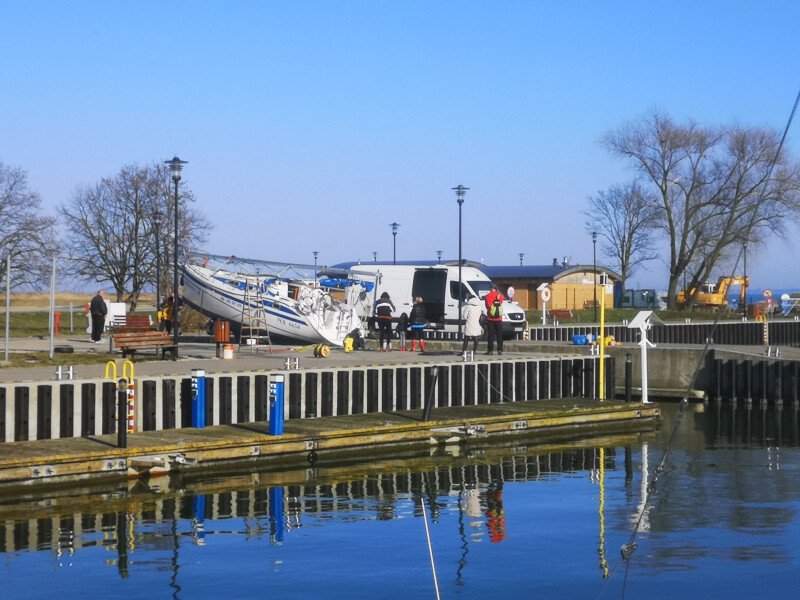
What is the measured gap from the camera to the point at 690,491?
2308 cm

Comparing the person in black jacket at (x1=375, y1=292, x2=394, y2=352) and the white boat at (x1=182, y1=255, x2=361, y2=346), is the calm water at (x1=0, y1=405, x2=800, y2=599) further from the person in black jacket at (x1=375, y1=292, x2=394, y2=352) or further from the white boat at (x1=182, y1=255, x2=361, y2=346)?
the white boat at (x1=182, y1=255, x2=361, y2=346)

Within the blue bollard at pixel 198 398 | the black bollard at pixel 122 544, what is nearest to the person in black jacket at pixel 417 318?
the blue bollard at pixel 198 398

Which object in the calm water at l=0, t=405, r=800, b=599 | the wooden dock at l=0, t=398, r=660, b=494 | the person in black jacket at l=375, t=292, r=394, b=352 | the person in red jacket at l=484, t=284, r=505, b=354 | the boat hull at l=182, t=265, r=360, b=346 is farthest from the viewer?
the boat hull at l=182, t=265, r=360, b=346

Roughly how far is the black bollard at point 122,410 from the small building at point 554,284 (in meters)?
64.7

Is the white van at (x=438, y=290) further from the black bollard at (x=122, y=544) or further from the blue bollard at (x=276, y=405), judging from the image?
the black bollard at (x=122, y=544)

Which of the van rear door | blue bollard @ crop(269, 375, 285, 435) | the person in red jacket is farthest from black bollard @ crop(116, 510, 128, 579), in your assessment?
the van rear door

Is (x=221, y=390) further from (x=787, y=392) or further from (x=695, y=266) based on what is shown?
(x=695, y=266)

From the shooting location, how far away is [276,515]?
20484mm

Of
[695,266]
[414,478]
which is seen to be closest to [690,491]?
[414,478]

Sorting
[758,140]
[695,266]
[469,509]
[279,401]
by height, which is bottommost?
[469,509]

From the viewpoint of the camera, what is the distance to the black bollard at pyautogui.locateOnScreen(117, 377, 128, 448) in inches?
865

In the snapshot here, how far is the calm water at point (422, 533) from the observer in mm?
15844

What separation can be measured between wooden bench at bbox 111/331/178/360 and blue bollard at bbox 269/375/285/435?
724 centimetres

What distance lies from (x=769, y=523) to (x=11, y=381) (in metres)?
13.7
